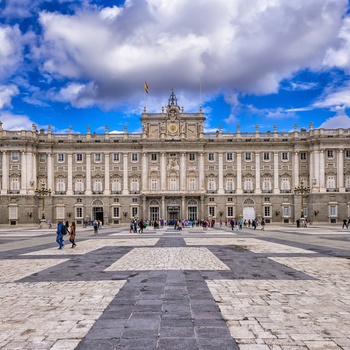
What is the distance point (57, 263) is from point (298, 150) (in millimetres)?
56547

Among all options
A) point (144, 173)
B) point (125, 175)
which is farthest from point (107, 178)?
point (144, 173)

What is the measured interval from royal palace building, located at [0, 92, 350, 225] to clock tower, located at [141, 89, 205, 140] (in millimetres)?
174

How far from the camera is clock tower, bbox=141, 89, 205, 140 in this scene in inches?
2539

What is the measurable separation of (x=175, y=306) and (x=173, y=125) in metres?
58.0

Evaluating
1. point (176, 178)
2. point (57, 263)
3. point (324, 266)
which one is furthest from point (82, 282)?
point (176, 178)

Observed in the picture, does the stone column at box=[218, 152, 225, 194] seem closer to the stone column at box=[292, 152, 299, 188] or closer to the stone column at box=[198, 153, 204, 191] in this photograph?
the stone column at box=[198, 153, 204, 191]

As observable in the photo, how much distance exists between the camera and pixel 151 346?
18.4 feet

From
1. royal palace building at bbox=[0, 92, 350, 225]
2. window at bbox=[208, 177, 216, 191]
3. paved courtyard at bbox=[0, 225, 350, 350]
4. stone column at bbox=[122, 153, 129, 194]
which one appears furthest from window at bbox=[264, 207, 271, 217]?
paved courtyard at bbox=[0, 225, 350, 350]

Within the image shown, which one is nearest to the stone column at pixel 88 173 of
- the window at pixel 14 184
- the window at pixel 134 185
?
the window at pixel 134 185

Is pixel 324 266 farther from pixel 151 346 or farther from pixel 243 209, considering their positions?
pixel 243 209

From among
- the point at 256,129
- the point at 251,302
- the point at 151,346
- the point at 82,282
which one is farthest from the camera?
the point at 256,129

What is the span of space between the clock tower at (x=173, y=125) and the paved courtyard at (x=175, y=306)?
5139 centimetres

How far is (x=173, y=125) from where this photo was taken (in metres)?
64.7

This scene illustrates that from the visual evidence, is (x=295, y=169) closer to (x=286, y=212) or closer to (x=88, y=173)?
(x=286, y=212)
